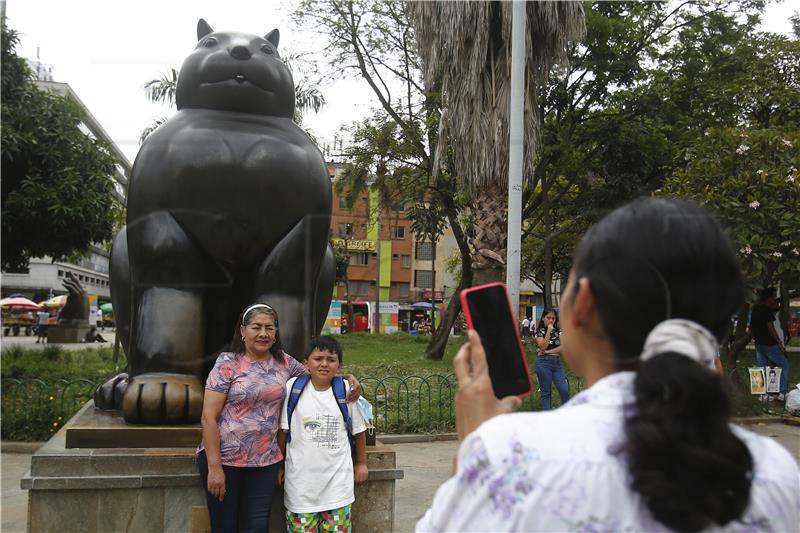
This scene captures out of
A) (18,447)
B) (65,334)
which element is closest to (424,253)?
(65,334)

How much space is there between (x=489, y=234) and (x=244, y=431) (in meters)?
6.71

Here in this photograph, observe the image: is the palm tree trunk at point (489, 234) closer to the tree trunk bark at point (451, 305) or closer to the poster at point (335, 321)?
the tree trunk bark at point (451, 305)

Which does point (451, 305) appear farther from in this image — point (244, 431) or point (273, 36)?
point (244, 431)

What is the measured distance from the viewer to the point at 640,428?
32.7 inches

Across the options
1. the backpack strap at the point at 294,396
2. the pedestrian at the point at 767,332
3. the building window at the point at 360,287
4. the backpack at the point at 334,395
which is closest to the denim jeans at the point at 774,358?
the pedestrian at the point at 767,332

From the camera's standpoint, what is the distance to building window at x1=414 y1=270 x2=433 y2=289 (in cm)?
4330

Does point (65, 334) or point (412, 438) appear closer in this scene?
point (412, 438)

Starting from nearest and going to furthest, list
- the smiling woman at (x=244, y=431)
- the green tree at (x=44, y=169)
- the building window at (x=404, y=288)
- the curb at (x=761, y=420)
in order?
the smiling woman at (x=244, y=431) → the curb at (x=761, y=420) → the green tree at (x=44, y=169) → the building window at (x=404, y=288)

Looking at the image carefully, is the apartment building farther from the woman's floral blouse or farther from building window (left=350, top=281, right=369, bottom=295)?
the woman's floral blouse

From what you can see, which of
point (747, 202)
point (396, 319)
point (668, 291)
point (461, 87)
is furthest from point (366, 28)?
point (396, 319)

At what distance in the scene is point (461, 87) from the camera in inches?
355

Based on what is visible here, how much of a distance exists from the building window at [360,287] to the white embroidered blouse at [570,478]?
41.9m

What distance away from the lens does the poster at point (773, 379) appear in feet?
28.2

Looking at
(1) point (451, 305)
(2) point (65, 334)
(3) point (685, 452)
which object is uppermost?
(3) point (685, 452)
